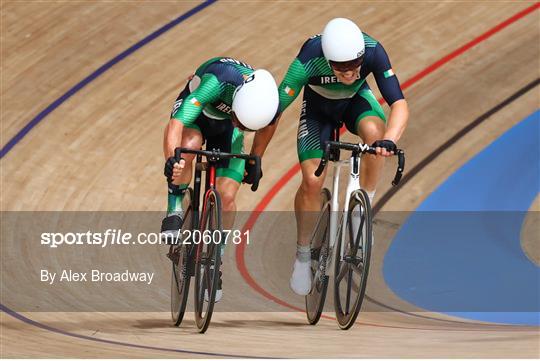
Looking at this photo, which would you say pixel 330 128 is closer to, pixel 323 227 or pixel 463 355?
pixel 323 227

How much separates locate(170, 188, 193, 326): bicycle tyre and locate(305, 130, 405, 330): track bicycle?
60 centimetres

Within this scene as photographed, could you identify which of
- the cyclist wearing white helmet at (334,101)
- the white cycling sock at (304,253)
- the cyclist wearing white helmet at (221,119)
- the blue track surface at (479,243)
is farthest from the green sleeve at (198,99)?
the blue track surface at (479,243)

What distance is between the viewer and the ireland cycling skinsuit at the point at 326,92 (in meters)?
5.32

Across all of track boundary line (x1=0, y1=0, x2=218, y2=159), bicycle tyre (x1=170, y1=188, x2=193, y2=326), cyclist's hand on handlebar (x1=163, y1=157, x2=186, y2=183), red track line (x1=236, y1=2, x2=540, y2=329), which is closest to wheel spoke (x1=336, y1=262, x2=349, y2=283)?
red track line (x1=236, y1=2, x2=540, y2=329)

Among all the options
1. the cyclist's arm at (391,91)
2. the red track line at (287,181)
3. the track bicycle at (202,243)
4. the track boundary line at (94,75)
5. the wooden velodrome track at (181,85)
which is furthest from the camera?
the track boundary line at (94,75)

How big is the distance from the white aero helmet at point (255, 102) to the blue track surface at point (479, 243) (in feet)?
6.00

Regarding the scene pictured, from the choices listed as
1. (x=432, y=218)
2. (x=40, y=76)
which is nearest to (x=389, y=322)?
(x=432, y=218)

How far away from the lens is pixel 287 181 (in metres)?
8.20

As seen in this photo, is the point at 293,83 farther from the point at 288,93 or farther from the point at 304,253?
the point at 304,253

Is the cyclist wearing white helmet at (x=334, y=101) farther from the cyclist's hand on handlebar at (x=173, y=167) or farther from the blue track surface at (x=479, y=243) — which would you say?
the blue track surface at (x=479, y=243)

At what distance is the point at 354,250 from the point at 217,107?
36.0 inches

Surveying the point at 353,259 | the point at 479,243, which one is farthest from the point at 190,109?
the point at 479,243

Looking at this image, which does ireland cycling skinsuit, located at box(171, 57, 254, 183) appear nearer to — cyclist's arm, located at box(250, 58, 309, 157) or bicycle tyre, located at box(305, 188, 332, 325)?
cyclist's arm, located at box(250, 58, 309, 157)

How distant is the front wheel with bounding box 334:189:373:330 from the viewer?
5.04 m
